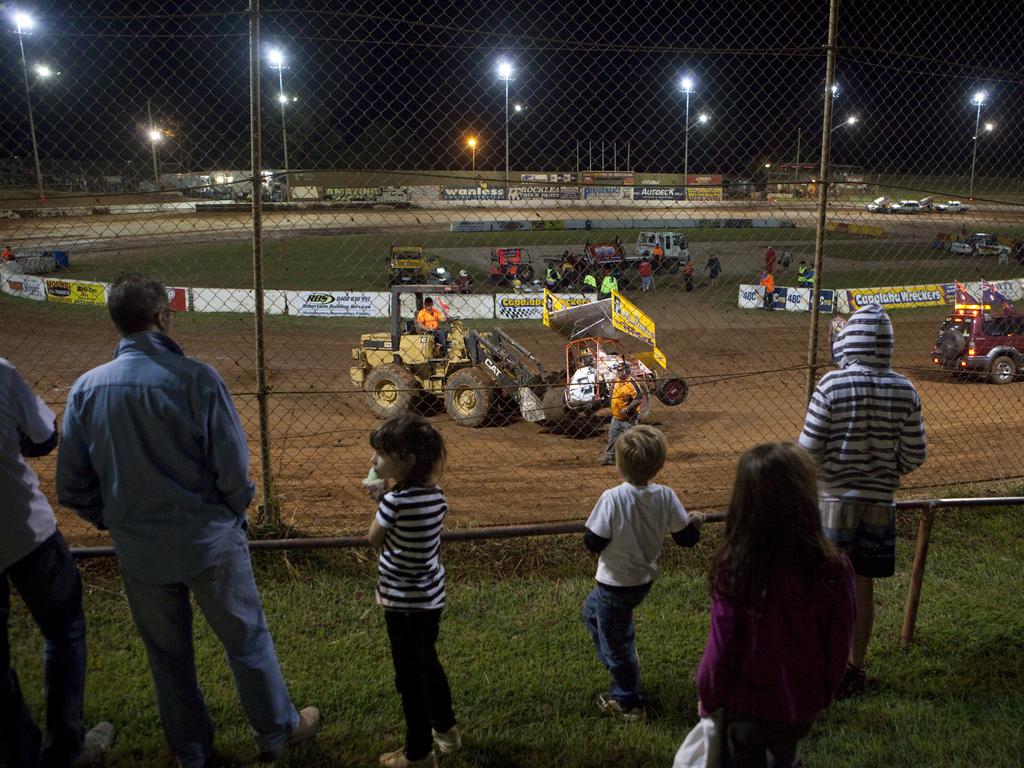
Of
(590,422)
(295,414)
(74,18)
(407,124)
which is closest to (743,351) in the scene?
(590,422)

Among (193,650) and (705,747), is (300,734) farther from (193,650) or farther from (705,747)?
(705,747)

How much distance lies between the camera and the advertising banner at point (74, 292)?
75.3 ft

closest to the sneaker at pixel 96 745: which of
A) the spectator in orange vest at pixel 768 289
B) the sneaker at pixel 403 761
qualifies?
the sneaker at pixel 403 761

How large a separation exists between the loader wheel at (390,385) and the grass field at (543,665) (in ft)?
23.5

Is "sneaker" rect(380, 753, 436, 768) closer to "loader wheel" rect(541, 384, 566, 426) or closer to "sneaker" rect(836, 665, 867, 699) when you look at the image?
"sneaker" rect(836, 665, 867, 699)

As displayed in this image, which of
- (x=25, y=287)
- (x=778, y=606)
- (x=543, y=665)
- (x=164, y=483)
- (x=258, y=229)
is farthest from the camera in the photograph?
(x=25, y=287)

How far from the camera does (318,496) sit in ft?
25.7

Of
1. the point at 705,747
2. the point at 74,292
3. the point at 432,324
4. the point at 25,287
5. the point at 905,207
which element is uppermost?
the point at 905,207

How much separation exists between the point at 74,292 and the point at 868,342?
24579 mm

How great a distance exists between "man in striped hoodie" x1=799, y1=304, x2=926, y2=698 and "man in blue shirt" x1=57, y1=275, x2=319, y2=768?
7.11 ft

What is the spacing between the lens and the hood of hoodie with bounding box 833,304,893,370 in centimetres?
309

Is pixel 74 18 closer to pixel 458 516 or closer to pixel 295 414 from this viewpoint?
pixel 458 516

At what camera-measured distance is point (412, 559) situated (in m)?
2.62

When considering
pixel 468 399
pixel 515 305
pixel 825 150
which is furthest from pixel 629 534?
pixel 515 305
